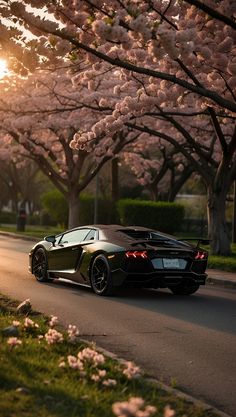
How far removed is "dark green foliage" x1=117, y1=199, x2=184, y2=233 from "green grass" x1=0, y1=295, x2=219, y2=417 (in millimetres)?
28763

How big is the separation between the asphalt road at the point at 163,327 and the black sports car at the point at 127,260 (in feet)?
0.93

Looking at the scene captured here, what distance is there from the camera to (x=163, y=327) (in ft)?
29.4

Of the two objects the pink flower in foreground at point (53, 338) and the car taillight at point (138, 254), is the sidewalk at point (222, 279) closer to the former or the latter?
the car taillight at point (138, 254)

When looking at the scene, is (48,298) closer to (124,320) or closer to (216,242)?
(124,320)

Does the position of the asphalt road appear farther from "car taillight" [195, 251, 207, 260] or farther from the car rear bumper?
"car taillight" [195, 251, 207, 260]

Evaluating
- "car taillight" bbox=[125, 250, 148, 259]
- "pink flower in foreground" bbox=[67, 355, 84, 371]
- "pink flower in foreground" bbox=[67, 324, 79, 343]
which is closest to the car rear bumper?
"car taillight" bbox=[125, 250, 148, 259]

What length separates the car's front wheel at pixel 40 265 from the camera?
45.1 feet

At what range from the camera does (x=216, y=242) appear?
71.2 ft

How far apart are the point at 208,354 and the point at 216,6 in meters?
7.28

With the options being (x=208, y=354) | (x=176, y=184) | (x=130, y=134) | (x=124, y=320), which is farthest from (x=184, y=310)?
(x=176, y=184)

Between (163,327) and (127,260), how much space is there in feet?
8.25

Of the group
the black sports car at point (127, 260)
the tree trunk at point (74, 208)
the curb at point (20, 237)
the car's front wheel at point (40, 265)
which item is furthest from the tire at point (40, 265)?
the tree trunk at point (74, 208)

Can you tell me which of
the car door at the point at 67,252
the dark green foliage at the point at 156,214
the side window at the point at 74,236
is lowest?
the car door at the point at 67,252

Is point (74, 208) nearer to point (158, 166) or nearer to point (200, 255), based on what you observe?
point (158, 166)
